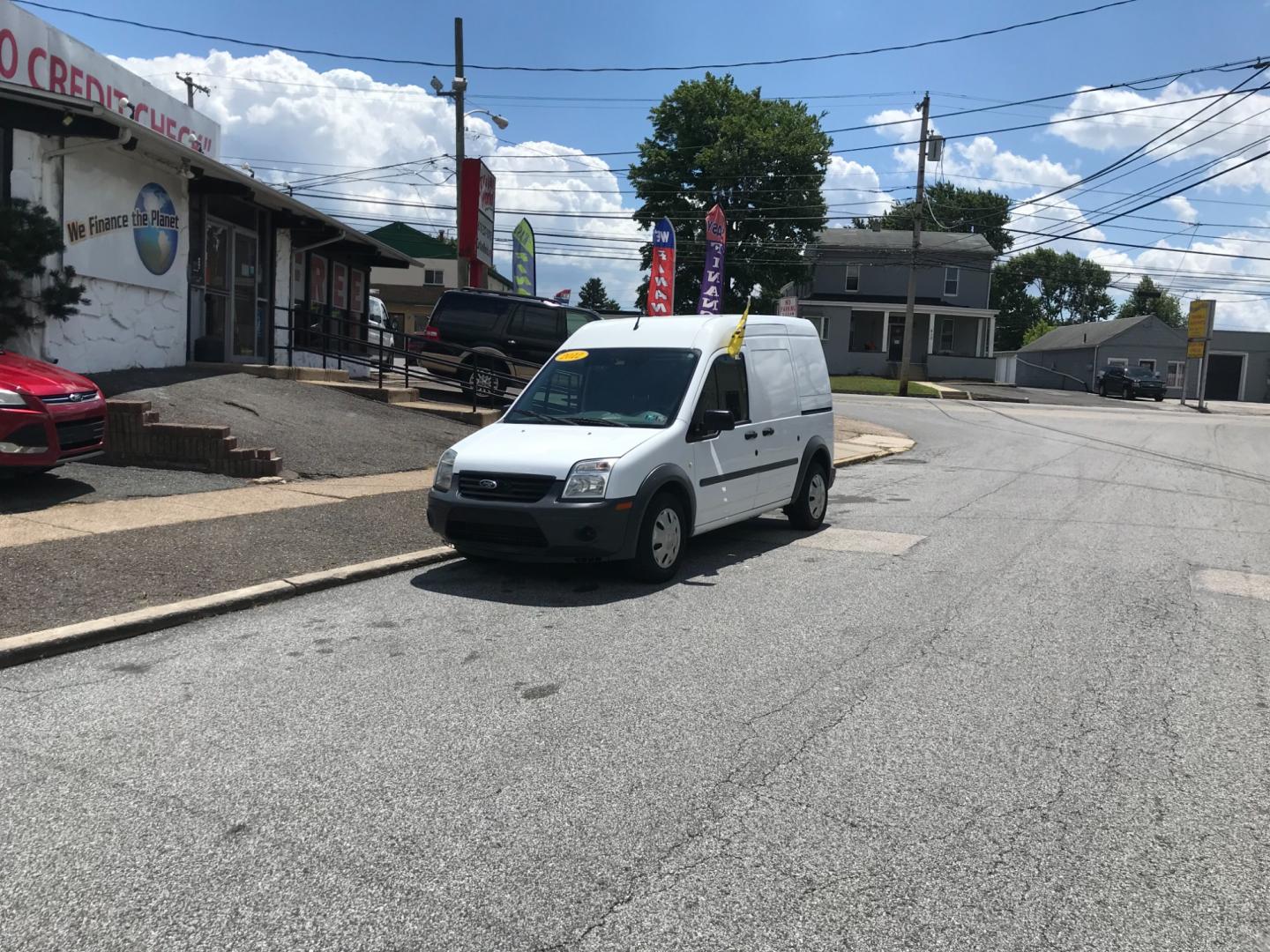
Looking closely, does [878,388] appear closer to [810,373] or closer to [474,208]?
[474,208]

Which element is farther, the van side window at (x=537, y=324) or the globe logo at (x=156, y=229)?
the van side window at (x=537, y=324)

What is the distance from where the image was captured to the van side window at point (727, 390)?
27.6 ft

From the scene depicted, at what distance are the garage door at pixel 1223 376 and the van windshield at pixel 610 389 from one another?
59011 millimetres

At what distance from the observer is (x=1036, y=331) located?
305 feet

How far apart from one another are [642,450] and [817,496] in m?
3.44

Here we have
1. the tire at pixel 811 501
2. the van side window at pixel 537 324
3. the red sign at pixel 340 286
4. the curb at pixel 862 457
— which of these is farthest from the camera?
the red sign at pixel 340 286

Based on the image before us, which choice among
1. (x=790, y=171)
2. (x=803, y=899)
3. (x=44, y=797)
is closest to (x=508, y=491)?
(x=44, y=797)

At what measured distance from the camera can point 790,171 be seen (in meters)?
51.5

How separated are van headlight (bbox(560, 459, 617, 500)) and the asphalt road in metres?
0.75

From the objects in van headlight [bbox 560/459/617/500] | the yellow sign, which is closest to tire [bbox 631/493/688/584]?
van headlight [bbox 560/459/617/500]

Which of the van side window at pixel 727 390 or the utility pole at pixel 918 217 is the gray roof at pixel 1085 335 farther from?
the van side window at pixel 727 390

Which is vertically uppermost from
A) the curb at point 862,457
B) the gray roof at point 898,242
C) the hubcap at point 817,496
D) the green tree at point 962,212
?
the green tree at point 962,212

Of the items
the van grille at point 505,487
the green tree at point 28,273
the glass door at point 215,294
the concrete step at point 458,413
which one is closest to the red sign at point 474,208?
the glass door at point 215,294

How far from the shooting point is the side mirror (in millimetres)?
8023
